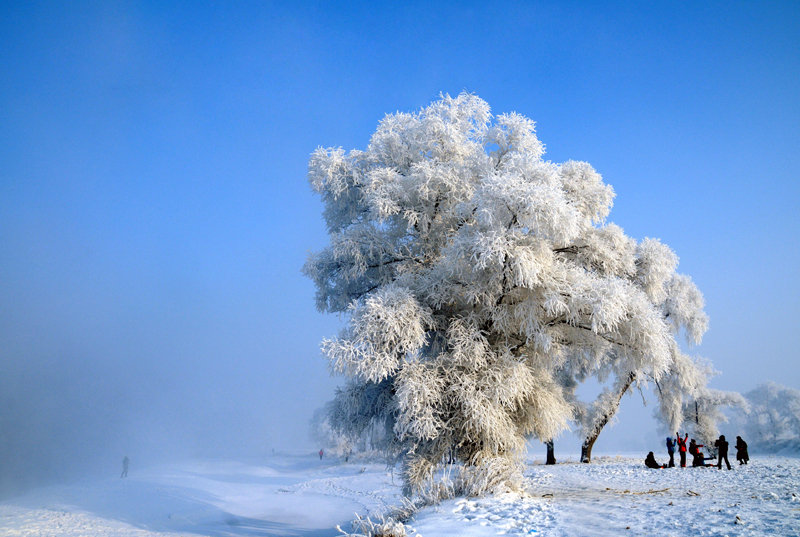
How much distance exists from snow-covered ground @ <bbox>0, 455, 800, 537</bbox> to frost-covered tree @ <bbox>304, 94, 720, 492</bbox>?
5.83 feet

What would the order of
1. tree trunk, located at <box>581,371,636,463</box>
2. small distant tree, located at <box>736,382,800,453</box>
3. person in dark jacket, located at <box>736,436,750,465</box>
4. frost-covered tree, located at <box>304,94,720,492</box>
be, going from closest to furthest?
frost-covered tree, located at <box>304,94,720,492</box>
person in dark jacket, located at <box>736,436,750,465</box>
tree trunk, located at <box>581,371,636,463</box>
small distant tree, located at <box>736,382,800,453</box>

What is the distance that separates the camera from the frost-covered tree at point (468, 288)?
32.9 ft

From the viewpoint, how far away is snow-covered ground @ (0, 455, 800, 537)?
6.27m

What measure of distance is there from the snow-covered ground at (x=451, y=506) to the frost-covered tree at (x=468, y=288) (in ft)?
5.83

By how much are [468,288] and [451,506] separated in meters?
5.24

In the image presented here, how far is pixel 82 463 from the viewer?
213 ft

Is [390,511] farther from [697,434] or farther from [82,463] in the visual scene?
[82,463]

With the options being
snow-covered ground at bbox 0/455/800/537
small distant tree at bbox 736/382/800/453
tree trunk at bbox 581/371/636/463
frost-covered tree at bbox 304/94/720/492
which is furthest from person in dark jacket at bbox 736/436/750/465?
small distant tree at bbox 736/382/800/453

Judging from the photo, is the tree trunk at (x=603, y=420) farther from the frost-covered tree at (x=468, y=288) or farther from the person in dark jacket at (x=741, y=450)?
the frost-covered tree at (x=468, y=288)

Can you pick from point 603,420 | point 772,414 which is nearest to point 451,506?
point 603,420

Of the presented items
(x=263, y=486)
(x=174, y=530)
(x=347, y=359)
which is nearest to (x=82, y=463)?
(x=263, y=486)

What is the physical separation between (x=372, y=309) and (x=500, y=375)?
136 inches

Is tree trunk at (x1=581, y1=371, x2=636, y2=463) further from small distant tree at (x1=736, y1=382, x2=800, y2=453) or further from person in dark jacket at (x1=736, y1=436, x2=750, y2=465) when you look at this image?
small distant tree at (x1=736, y1=382, x2=800, y2=453)

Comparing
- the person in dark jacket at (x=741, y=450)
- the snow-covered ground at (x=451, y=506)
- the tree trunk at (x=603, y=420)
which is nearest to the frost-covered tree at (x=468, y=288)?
the snow-covered ground at (x=451, y=506)
